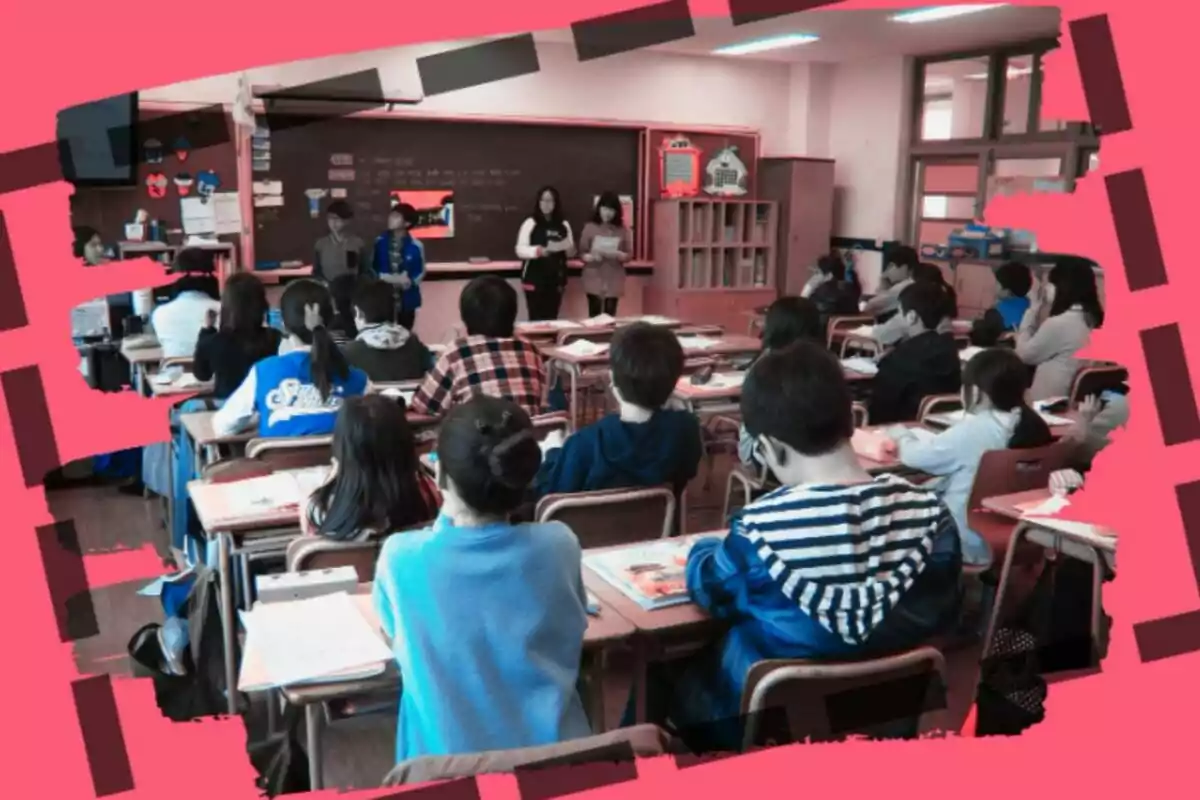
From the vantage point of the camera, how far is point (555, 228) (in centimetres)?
897

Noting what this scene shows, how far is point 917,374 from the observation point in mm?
4719

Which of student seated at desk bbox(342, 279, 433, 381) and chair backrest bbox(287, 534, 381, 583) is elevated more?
student seated at desk bbox(342, 279, 433, 381)

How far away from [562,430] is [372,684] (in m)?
1.91

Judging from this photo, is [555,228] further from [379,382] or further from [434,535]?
[434,535]

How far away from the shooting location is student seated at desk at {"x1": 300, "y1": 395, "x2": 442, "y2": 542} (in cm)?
246

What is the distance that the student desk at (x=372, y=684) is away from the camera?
1.84 metres

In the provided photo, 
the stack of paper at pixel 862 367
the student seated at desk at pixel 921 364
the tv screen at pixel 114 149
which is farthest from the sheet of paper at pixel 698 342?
the tv screen at pixel 114 149

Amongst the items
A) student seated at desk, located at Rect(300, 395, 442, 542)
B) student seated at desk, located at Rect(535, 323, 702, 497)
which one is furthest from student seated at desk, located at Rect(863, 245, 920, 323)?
student seated at desk, located at Rect(300, 395, 442, 542)

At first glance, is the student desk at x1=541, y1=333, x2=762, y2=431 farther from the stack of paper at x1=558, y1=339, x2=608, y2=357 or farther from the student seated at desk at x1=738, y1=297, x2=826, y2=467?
the student seated at desk at x1=738, y1=297, x2=826, y2=467

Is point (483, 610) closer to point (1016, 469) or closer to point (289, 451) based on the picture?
point (289, 451)

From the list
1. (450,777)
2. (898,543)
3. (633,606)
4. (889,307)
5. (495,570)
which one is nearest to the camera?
(450,777)

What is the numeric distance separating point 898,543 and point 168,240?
23.1 ft

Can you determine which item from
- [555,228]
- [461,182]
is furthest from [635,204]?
[461,182]

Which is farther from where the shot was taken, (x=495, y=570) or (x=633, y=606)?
(x=633, y=606)
